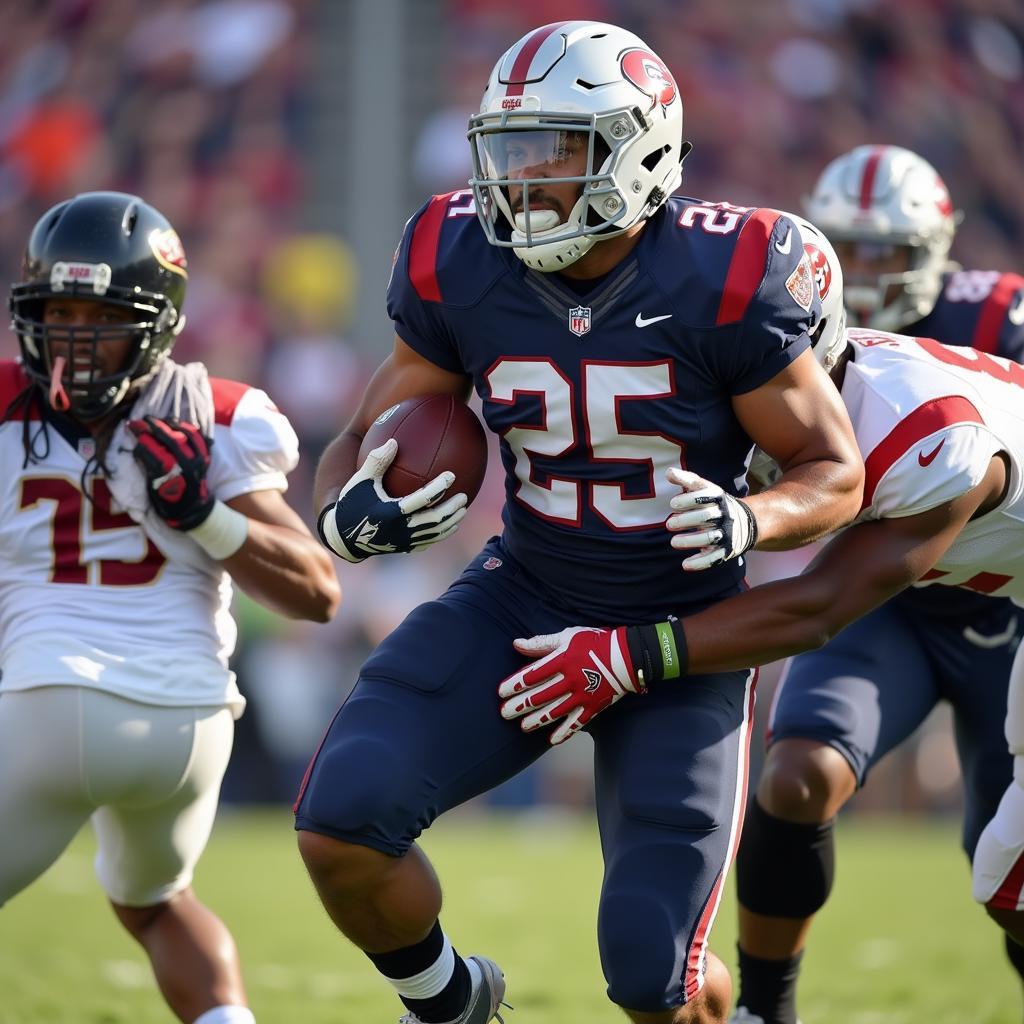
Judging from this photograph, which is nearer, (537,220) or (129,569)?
(537,220)

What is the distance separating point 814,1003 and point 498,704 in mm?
2071

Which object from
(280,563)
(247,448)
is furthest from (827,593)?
(247,448)

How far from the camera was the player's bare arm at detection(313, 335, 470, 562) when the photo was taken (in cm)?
300

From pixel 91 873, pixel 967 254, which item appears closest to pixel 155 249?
pixel 91 873

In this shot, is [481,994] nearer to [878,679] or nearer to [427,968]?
[427,968]

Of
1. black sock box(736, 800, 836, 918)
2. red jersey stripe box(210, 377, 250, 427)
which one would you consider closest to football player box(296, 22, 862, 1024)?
red jersey stripe box(210, 377, 250, 427)

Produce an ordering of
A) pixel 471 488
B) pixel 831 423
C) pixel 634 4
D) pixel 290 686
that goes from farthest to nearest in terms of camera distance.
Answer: pixel 634 4 → pixel 290 686 → pixel 471 488 → pixel 831 423

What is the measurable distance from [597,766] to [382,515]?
0.66 metres

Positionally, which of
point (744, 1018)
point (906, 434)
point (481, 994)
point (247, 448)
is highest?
point (906, 434)

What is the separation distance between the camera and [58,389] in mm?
3318

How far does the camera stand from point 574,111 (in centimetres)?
303

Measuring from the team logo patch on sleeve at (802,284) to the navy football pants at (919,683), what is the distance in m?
1.26

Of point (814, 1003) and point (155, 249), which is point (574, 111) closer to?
point (155, 249)

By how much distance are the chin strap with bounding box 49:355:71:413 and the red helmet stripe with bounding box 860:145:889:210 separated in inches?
95.9
